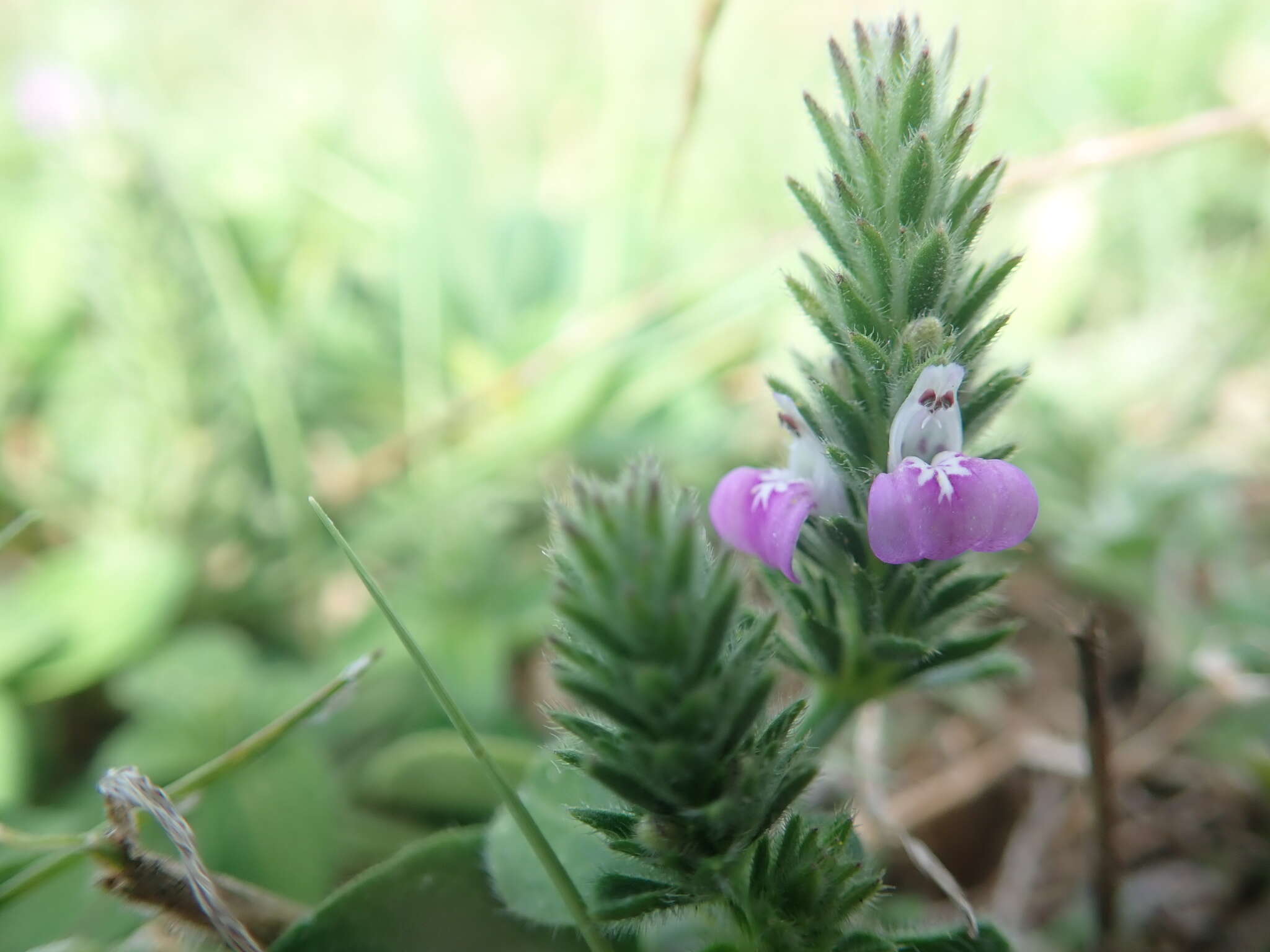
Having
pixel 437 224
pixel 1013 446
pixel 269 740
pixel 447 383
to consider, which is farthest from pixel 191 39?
pixel 1013 446

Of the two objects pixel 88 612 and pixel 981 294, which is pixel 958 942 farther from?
pixel 88 612

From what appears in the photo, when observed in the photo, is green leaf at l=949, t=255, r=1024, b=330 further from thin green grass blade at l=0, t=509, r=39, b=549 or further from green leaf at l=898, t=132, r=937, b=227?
thin green grass blade at l=0, t=509, r=39, b=549

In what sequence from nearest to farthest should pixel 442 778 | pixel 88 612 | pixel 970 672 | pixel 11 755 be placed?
pixel 970 672 < pixel 442 778 < pixel 11 755 < pixel 88 612

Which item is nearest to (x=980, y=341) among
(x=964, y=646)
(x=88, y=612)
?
(x=964, y=646)

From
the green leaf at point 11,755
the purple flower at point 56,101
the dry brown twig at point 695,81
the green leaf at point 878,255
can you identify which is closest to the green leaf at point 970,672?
the green leaf at point 878,255

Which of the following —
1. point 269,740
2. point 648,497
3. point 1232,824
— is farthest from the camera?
point 1232,824

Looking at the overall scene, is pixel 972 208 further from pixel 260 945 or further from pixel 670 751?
pixel 260 945

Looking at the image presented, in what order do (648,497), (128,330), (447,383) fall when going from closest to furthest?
(648,497) < (128,330) < (447,383)

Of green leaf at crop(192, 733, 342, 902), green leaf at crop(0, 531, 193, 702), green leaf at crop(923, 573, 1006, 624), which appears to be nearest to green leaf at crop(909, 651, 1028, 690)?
green leaf at crop(923, 573, 1006, 624)
